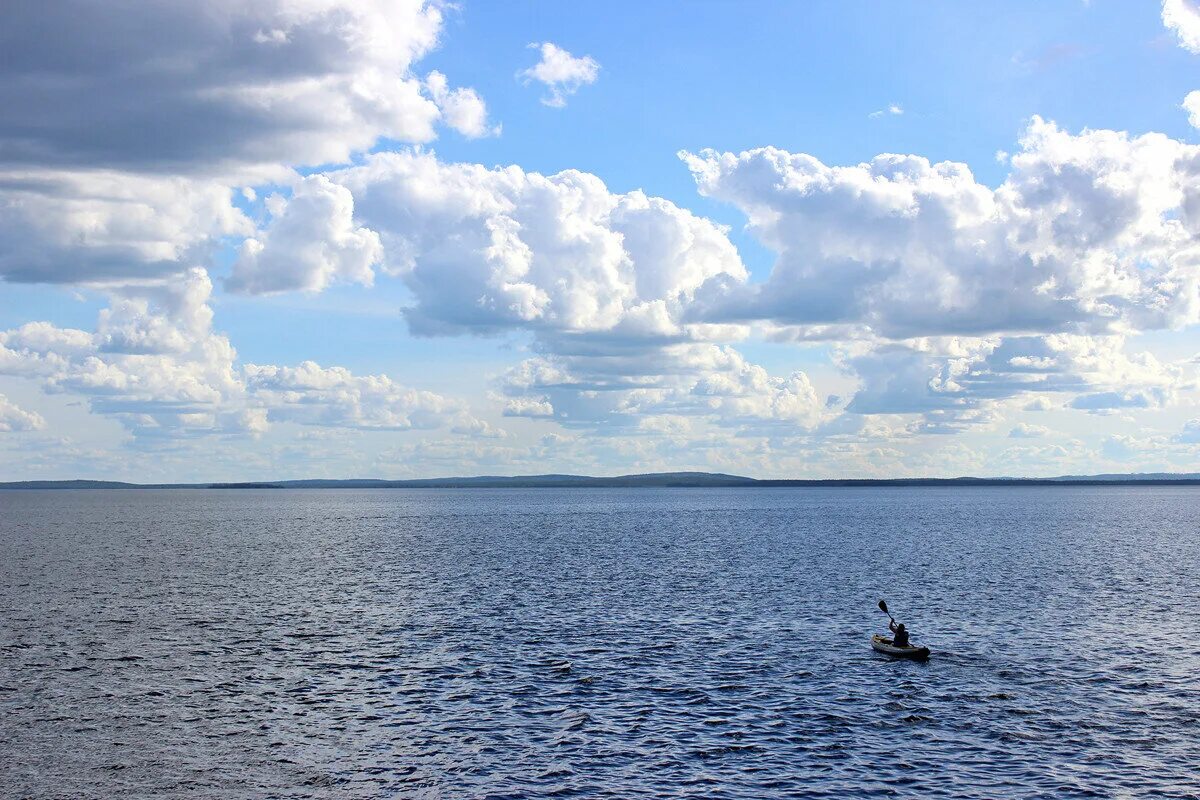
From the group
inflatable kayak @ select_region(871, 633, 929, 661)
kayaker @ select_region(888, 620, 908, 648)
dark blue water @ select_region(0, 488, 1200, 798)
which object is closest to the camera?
dark blue water @ select_region(0, 488, 1200, 798)

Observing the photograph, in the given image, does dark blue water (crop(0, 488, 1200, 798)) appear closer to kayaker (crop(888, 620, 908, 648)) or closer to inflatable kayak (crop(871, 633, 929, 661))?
inflatable kayak (crop(871, 633, 929, 661))

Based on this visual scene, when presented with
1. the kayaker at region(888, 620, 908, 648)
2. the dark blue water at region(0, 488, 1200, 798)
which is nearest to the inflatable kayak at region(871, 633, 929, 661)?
the kayaker at region(888, 620, 908, 648)

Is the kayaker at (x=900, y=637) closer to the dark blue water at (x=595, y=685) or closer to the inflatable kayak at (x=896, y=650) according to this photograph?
the inflatable kayak at (x=896, y=650)

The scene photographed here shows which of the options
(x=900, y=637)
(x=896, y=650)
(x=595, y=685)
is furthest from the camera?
(x=900, y=637)

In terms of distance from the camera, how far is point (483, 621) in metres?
69.6

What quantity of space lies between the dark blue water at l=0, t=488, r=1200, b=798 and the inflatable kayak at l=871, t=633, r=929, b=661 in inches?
36.1

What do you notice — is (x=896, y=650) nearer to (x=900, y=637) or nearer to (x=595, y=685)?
(x=900, y=637)

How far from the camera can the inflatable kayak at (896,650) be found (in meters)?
55.7

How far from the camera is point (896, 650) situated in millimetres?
56438

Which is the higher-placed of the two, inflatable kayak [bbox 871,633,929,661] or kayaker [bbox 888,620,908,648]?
kayaker [bbox 888,620,908,648]

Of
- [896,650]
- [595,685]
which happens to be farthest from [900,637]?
[595,685]

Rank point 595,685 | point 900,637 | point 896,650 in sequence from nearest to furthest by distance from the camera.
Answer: point 595,685, point 896,650, point 900,637

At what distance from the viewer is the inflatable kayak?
55.7 meters

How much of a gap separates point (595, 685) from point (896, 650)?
697 inches
